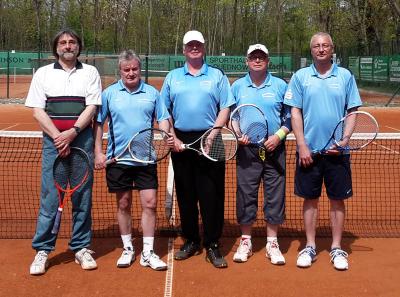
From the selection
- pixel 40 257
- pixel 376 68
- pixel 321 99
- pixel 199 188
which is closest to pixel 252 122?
pixel 321 99

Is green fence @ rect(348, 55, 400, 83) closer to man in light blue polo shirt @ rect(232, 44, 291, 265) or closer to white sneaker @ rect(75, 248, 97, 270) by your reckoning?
man in light blue polo shirt @ rect(232, 44, 291, 265)

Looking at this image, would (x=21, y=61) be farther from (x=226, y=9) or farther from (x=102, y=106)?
(x=102, y=106)

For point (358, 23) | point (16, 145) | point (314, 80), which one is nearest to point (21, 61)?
point (358, 23)

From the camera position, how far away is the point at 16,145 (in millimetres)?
10688

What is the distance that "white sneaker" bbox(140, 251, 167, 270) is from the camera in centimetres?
448

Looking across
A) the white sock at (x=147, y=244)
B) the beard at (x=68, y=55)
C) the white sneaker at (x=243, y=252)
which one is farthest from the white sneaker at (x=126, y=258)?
the beard at (x=68, y=55)

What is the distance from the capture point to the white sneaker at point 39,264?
172 inches

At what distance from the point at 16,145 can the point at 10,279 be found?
682 cm

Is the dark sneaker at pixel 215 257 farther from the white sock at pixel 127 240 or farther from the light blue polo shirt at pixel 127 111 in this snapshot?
the light blue polo shirt at pixel 127 111

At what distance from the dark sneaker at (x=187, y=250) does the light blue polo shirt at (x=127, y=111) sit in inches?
36.1

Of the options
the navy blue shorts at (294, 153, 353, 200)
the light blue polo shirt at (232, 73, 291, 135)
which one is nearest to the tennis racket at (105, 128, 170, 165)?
the light blue polo shirt at (232, 73, 291, 135)

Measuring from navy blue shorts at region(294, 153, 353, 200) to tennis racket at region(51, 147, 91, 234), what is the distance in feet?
5.94

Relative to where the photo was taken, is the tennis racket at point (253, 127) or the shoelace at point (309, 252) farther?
the shoelace at point (309, 252)

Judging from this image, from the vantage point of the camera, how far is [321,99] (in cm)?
438
